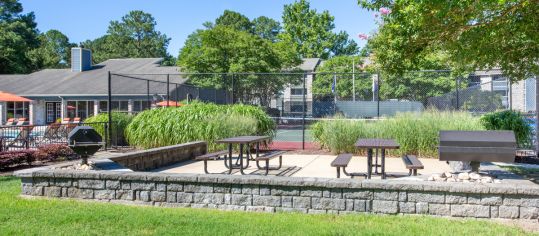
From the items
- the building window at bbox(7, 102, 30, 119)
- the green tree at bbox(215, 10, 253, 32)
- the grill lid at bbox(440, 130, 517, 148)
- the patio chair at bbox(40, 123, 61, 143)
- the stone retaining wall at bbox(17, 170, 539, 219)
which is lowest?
the stone retaining wall at bbox(17, 170, 539, 219)

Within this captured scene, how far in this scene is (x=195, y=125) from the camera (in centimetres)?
1502

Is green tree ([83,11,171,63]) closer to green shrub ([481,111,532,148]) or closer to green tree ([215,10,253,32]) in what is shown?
green tree ([215,10,253,32])

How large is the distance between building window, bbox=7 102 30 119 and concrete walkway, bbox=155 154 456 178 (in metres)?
29.7

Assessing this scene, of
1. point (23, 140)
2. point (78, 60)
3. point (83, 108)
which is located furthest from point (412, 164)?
point (78, 60)

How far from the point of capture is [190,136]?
1495cm

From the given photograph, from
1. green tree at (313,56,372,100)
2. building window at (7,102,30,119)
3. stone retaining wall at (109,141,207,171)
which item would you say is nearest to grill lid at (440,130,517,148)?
stone retaining wall at (109,141,207,171)

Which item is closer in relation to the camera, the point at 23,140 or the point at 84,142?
the point at 84,142

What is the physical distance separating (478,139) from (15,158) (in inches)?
357

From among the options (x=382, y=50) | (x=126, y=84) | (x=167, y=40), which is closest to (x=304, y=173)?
(x=382, y=50)

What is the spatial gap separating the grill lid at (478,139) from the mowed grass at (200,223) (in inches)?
50.0

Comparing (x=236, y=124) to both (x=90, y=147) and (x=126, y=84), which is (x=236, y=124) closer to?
(x=90, y=147)

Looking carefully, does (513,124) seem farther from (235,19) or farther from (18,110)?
(235,19)

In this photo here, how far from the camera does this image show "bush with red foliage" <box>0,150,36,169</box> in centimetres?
1077

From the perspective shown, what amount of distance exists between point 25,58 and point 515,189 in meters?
55.2
